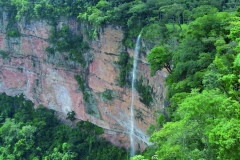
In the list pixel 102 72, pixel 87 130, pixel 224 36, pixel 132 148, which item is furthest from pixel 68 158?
pixel 224 36

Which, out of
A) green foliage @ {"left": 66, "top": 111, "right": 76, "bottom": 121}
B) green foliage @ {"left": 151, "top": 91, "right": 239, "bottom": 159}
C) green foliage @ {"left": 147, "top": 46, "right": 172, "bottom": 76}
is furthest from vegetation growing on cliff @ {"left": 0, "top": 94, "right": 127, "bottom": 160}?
green foliage @ {"left": 151, "top": 91, "right": 239, "bottom": 159}

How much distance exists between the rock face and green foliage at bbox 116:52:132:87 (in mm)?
343

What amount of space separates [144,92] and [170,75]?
4.28 meters

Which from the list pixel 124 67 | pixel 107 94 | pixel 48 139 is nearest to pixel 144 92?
pixel 124 67

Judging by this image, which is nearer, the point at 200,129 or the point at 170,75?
the point at 200,129

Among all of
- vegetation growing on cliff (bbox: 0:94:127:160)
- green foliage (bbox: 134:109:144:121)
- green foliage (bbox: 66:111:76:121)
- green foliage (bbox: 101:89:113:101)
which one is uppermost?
green foliage (bbox: 101:89:113:101)

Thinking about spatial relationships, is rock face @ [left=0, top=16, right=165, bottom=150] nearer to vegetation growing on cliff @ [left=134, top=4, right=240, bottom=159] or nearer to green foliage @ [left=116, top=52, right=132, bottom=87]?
green foliage @ [left=116, top=52, right=132, bottom=87]

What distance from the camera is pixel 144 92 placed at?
572 inches

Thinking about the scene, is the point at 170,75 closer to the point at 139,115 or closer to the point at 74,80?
the point at 139,115

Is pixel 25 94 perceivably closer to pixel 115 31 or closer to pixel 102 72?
pixel 102 72

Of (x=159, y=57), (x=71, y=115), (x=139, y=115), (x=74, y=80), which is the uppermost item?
(x=159, y=57)

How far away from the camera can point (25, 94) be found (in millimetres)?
21562

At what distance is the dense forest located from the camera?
19.2 ft

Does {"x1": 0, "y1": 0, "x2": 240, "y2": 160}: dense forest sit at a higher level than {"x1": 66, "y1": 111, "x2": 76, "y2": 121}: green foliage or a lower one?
higher
